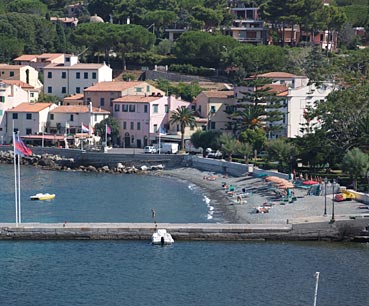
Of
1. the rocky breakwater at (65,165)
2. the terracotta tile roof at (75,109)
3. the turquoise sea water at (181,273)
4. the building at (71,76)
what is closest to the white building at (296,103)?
the rocky breakwater at (65,165)

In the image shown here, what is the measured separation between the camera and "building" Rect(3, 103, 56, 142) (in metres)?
86.8

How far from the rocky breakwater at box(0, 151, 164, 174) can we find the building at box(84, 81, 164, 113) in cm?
858

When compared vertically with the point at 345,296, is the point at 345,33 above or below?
above

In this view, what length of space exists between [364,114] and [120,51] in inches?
1650

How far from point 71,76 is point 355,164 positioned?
1585 inches

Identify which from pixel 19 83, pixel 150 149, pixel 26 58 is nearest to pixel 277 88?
pixel 150 149

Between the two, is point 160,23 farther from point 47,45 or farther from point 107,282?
point 107,282

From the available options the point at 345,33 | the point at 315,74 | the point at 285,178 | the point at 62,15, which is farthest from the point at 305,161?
the point at 62,15

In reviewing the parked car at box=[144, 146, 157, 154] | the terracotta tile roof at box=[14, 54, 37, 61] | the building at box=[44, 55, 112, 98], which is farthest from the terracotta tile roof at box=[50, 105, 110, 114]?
the terracotta tile roof at box=[14, 54, 37, 61]

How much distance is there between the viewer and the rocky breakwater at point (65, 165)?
78.8 m

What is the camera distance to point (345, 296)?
132 ft

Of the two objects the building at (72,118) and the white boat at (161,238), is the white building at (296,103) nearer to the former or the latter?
the building at (72,118)

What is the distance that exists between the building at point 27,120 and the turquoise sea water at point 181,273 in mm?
32443

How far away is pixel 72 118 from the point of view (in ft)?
Answer: 286
